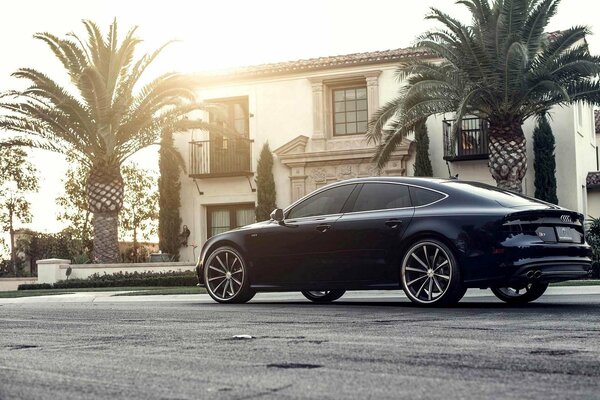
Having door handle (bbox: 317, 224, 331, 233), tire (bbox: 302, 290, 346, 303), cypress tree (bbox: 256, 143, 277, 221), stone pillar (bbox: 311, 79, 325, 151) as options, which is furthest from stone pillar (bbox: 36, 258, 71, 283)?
door handle (bbox: 317, 224, 331, 233)

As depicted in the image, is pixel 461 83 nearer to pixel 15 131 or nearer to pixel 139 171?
pixel 15 131

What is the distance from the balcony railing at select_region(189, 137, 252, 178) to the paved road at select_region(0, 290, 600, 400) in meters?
23.6

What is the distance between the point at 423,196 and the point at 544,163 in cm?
1929

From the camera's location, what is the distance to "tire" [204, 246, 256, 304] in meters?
12.1

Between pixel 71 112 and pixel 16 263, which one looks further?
pixel 16 263

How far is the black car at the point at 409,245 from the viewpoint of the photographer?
32.4ft

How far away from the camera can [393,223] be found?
10586 mm

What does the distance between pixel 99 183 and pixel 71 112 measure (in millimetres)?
2609

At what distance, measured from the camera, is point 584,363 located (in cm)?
523

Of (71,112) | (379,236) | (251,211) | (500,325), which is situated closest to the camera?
(500,325)

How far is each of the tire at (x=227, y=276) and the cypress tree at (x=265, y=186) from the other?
19.7 metres

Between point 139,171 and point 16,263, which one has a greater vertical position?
point 139,171

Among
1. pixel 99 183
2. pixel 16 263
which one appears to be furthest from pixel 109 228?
pixel 16 263

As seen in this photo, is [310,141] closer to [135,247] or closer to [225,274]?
[135,247]
